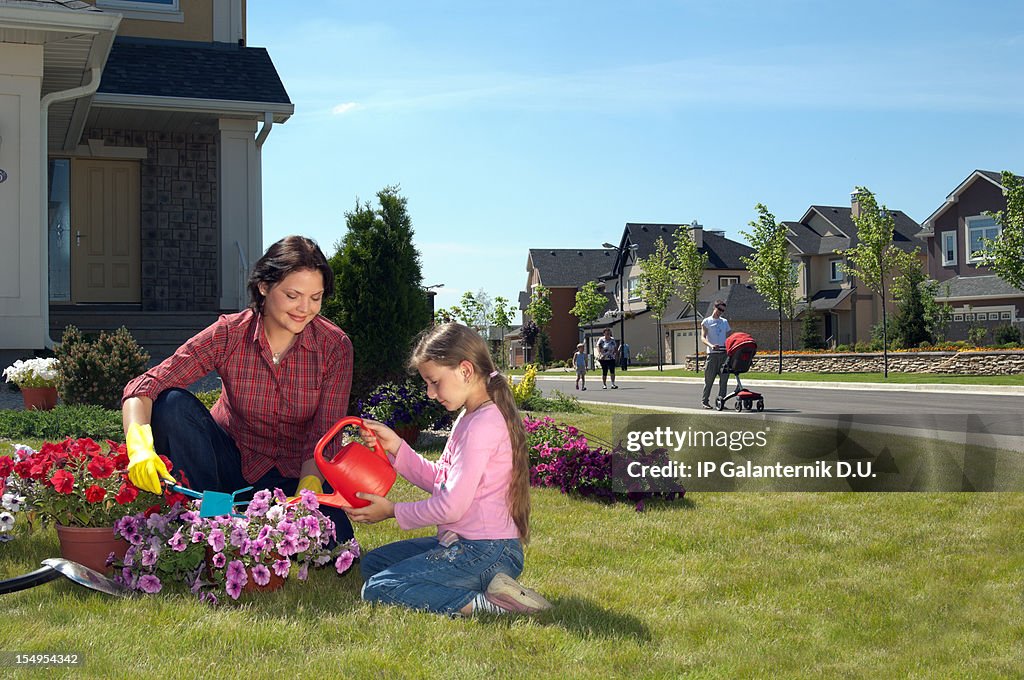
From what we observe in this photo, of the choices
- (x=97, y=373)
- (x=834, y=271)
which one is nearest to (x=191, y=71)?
(x=97, y=373)

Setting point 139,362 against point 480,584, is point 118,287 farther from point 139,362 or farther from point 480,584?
point 480,584

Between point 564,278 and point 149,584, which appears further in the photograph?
point 564,278

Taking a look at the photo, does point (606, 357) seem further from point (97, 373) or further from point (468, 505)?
point (468, 505)

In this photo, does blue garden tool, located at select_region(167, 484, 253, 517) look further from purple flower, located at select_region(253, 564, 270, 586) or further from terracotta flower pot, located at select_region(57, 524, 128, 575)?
terracotta flower pot, located at select_region(57, 524, 128, 575)

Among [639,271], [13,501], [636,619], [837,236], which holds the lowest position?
[636,619]

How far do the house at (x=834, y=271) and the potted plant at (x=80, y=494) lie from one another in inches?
2120

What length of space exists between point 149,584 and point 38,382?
8121mm

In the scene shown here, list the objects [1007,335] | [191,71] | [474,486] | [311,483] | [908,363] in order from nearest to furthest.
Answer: [474,486] → [311,483] → [191,71] → [908,363] → [1007,335]

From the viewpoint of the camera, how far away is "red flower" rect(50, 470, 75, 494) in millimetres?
4480

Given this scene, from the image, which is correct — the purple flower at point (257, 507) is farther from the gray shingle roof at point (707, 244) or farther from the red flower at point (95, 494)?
the gray shingle roof at point (707, 244)

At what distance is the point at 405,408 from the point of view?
1018cm

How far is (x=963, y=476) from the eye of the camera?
866 centimetres

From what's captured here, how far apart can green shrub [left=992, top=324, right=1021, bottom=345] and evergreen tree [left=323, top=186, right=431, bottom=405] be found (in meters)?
33.8

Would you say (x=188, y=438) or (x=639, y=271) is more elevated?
(x=639, y=271)
